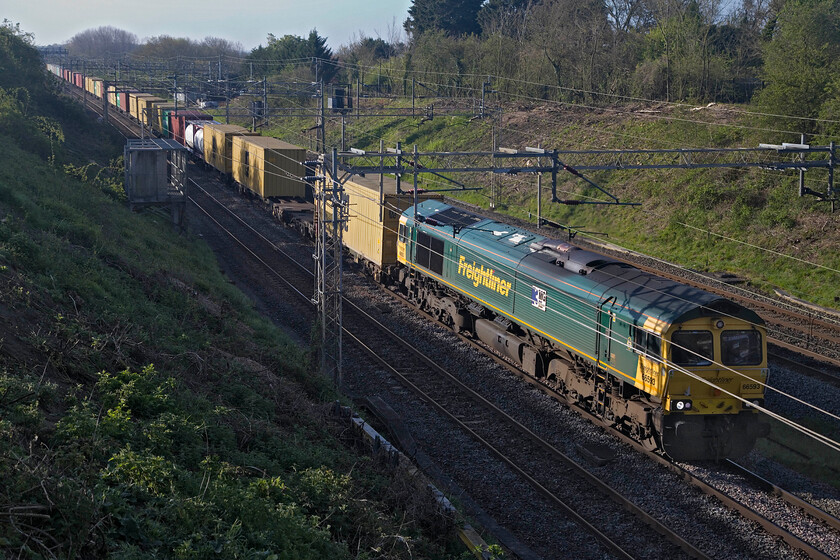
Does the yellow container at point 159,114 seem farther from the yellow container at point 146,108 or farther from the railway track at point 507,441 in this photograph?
the railway track at point 507,441

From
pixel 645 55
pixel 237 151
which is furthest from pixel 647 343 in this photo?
pixel 645 55

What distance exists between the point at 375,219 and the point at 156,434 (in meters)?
16.8

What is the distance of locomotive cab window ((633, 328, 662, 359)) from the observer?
1341cm

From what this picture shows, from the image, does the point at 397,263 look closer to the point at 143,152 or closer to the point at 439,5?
the point at 143,152

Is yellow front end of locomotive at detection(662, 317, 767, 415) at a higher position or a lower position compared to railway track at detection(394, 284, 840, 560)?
higher

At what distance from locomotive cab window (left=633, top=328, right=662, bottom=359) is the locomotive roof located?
0.75ft

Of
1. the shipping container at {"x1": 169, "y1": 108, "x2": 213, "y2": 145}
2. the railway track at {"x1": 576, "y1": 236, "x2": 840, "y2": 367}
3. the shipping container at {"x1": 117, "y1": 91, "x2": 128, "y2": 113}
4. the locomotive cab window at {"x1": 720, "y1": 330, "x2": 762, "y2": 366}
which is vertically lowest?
the railway track at {"x1": 576, "y1": 236, "x2": 840, "y2": 367}

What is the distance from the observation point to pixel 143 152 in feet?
97.9

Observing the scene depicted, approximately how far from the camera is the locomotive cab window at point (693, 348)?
13266 millimetres

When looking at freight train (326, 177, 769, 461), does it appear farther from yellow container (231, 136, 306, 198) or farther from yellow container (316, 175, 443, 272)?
yellow container (231, 136, 306, 198)

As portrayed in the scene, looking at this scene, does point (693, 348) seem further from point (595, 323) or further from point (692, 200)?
point (692, 200)

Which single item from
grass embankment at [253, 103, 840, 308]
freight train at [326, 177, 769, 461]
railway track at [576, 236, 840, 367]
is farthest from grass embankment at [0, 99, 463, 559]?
railway track at [576, 236, 840, 367]

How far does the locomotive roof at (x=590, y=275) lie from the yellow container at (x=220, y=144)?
77.9 ft

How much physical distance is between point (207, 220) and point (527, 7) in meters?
46.5
